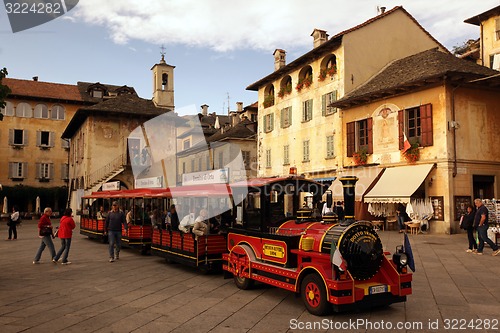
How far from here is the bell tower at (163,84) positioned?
44672 millimetres

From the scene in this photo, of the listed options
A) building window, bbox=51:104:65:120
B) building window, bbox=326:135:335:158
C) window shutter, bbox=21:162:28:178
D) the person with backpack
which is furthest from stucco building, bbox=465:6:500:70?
window shutter, bbox=21:162:28:178

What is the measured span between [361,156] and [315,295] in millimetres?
18177

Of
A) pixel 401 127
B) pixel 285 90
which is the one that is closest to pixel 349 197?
pixel 401 127

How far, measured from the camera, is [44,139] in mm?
49438

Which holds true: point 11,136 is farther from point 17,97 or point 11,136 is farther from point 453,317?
point 453,317

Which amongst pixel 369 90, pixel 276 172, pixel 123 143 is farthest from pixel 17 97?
pixel 369 90

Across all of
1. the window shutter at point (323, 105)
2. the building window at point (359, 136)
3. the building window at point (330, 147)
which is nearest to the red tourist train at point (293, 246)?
the building window at point (359, 136)

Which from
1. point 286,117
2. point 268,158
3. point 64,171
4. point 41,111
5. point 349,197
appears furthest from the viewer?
point 64,171

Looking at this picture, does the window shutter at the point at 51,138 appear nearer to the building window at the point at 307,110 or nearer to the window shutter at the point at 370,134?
the building window at the point at 307,110

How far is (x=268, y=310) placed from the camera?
7.76 m

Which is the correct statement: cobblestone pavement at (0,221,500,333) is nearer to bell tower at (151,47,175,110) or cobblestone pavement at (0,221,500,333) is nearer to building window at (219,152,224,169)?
building window at (219,152,224,169)

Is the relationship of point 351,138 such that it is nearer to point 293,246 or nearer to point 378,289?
point 293,246

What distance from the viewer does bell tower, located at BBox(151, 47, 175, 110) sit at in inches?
1759

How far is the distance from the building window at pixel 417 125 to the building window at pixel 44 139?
132 feet
